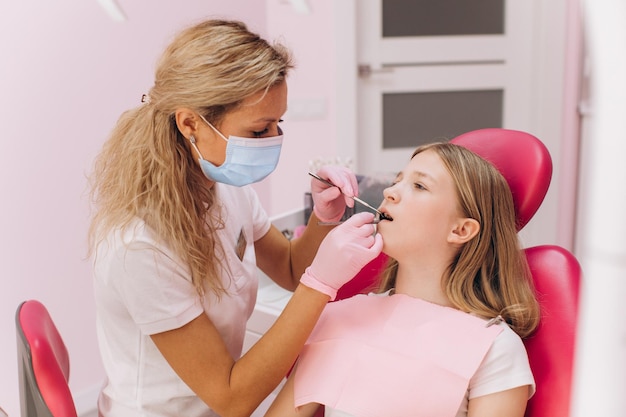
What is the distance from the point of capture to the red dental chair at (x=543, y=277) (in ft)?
3.65

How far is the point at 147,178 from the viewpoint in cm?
117

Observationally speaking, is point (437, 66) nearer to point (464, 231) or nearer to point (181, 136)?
point (464, 231)

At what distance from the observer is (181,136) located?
1.20 metres

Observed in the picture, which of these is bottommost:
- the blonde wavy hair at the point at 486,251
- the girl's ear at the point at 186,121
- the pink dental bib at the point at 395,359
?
the pink dental bib at the point at 395,359

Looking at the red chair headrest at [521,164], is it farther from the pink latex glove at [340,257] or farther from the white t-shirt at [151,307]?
the white t-shirt at [151,307]

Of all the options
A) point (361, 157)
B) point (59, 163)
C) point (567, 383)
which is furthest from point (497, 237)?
point (361, 157)

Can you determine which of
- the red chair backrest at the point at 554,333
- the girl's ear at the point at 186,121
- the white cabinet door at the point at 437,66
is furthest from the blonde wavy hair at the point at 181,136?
the white cabinet door at the point at 437,66

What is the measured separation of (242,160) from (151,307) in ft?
1.04

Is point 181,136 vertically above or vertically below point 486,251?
above

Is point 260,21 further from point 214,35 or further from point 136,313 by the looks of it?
point 136,313

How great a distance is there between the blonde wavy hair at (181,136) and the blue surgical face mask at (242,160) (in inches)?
1.7

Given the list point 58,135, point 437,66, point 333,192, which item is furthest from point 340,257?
point 437,66

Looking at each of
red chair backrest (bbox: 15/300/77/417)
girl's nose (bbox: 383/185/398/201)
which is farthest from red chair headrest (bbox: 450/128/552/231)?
red chair backrest (bbox: 15/300/77/417)

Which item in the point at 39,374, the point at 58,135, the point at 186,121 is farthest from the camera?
the point at 58,135
